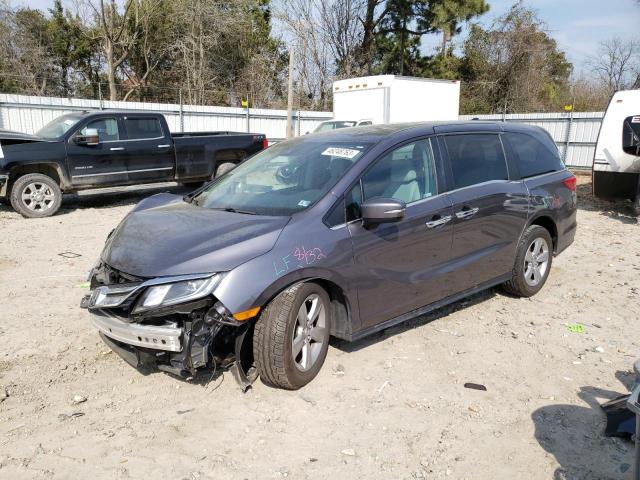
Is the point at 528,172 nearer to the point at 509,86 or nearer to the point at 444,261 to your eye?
the point at 444,261

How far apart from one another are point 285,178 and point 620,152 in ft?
27.8

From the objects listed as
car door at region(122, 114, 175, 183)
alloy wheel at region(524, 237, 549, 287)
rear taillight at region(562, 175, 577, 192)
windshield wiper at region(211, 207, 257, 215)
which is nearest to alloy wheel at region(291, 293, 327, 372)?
windshield wiper at region(211, 207, 257, 215)

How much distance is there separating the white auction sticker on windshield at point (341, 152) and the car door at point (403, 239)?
192mm

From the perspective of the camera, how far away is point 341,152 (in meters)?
3.97

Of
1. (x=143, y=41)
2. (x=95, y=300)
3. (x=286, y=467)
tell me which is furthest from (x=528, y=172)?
(x=143, y=41)

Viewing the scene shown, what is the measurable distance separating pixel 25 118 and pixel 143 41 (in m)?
13.2

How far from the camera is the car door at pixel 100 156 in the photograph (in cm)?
962

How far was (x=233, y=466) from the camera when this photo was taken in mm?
2748

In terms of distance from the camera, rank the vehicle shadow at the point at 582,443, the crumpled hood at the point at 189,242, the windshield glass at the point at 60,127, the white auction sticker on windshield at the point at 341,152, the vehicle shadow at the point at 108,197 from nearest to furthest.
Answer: the vehicle shadow at the point at 582,443 → the crumpled hood at the point at 189,242 → the white auction sticker on windshield at the point at 341,152 → the windshield glass at the point at 60,127 → the vehicle shadow at the point at 108,197

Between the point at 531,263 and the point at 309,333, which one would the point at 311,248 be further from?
the point at 531,263

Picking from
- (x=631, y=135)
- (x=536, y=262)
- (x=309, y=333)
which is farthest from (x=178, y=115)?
(x=309, y=333)

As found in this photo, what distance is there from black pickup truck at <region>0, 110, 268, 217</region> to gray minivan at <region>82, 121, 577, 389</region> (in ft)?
18.7

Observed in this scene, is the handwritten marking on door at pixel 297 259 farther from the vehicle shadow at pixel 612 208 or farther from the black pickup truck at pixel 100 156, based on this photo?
the vehicle shadow at pixel 612 208

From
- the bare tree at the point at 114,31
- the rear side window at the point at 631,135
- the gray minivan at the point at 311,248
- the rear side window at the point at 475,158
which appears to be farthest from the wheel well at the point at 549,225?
the bare tree at the point at 114,31
